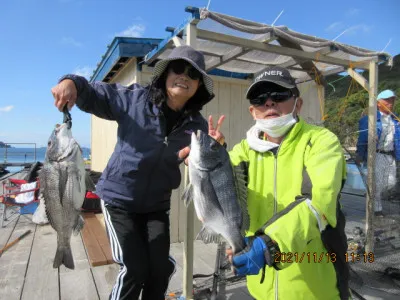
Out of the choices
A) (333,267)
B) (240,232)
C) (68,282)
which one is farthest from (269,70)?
(68,282)

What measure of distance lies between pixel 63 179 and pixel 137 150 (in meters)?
0.68

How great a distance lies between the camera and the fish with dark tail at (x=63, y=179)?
2430mm

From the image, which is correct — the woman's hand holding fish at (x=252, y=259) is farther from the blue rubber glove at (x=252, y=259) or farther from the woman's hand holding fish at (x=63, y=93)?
the woman's hand holding fish at (x=63, y=93)

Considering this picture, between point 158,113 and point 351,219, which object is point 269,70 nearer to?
point 158,113

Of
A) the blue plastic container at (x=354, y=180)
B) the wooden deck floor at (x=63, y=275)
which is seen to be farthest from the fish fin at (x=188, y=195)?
the blue plastic container at (x=354, y=180)

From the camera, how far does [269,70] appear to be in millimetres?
2389

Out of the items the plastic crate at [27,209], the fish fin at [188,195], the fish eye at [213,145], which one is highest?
the fish eye at [213,145]

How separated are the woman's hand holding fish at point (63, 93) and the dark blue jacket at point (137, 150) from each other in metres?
0.26

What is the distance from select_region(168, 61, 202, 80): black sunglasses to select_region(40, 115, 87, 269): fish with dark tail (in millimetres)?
1091

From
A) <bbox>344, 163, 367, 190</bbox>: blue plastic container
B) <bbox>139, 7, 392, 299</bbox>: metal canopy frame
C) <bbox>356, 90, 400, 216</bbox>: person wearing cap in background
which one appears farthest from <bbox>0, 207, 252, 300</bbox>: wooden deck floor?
<bbox>344, 163, 367, 190</bbox>: blue plastic container

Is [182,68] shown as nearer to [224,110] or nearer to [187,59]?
[187,59]

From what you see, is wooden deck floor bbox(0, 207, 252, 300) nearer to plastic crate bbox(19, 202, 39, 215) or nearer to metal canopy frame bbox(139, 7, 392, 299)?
metal canopy frame bbox(139, 7, 392, 299)

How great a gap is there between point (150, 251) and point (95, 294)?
72.7 inches
